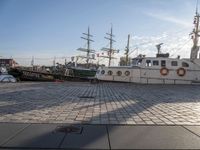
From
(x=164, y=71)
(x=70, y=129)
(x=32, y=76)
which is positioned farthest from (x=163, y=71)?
(x=70, y=129)

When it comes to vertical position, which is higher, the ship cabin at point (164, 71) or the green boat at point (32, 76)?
the ship cabin at point (164, 71)

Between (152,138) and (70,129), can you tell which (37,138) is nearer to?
(70,129)

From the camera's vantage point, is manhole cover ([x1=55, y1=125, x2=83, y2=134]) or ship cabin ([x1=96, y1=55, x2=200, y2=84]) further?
ship cabin ([x1=96, y1=55, x2=200, y2=84])

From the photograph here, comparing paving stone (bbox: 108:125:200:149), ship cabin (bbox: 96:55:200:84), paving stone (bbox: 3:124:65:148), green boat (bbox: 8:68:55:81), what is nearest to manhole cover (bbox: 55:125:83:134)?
paving stone (bbox: 3:124:65:148)

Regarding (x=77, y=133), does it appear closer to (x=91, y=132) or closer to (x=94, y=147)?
(x=91, y=132)

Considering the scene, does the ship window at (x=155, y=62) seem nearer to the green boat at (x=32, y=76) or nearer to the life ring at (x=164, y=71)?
the life ring at (x=164, y=71)

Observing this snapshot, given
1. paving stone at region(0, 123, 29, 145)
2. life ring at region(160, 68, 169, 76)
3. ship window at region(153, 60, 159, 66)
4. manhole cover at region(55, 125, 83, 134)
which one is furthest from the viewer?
ship window at region(153, 60, 159, 66)

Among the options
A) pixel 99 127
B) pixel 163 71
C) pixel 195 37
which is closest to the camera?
pixel 99 127

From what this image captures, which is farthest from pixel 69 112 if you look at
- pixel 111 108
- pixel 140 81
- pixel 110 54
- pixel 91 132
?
pixel 110 54

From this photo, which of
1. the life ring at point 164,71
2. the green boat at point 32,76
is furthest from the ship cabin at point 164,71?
the green boat at point 32,76

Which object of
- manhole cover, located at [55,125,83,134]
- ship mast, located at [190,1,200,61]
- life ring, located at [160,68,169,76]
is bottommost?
manhole cover, located at [55,125,83,134]

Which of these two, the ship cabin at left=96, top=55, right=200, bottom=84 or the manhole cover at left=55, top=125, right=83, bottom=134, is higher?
the ship cabin at left=96, top=55, right=200, bottom=84

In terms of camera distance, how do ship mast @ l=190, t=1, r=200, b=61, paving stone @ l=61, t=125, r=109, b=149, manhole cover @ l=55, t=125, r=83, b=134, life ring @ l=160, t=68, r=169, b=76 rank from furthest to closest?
ship mast @ l=190, t=1, r=200, b=61
life ring @ l=160, t=68, r=169, b=76
manhole cover @ l=55, t=125, r=83, b=134
paving stone @ l=61, t=125, r=109, b=149

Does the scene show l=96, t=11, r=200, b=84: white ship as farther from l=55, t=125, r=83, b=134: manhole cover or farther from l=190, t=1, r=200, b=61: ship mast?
l=55, t=125, r=83, b=134: manhole cover
